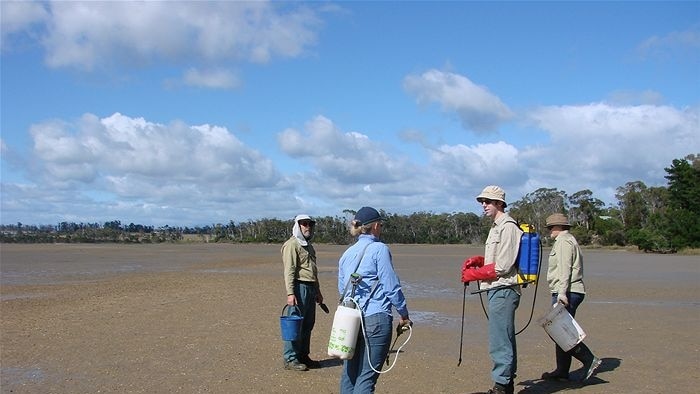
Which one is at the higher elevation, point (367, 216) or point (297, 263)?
point (367, 216)

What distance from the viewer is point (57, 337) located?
10562mm

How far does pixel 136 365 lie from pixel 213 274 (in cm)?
1802

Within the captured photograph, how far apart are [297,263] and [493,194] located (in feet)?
8.89

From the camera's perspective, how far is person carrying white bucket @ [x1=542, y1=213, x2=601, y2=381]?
7266 millimetres

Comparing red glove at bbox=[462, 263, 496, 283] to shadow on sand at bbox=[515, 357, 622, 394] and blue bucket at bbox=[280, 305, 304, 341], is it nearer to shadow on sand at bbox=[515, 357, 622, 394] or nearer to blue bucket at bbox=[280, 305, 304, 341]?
shadow on sand at bbox=[515, 357, 622, 394]

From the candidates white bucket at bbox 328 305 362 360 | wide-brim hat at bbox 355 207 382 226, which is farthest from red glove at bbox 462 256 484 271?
white bucket at bbox 328 305 362 360

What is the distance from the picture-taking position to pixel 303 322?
804cm

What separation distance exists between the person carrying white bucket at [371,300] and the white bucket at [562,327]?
257 centimetres

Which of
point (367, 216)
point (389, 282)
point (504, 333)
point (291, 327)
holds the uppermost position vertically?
point (367, 216)

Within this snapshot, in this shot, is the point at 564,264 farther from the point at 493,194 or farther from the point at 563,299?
the point at 493,194

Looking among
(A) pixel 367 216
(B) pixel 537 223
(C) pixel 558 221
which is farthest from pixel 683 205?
(A) pixel 367 216

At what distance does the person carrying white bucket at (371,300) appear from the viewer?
516cm

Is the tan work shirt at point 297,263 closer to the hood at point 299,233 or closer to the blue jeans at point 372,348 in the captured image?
the hood at point 299,233

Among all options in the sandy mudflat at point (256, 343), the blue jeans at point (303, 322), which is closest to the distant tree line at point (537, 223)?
the sandy mudflat at point (256, 343)
